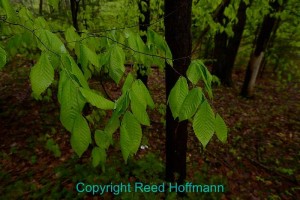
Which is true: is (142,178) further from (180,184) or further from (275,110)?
(275,110)

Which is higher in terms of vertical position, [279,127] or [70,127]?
[70,127]

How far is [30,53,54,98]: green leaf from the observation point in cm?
113

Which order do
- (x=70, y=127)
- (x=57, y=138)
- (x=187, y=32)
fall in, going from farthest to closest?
(x=57, y=138)
(x=187, y=32)
(x=70, y=127)

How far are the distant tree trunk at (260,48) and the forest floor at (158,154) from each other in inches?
36.2

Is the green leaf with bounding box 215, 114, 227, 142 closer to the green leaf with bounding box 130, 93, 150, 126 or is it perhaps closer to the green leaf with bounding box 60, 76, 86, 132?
the green leaf with bounding box 130, 93, 150, 126

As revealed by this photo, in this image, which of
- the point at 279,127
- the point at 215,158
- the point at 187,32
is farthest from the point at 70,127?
the point at 279,127

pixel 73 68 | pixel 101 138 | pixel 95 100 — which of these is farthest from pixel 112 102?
pixel 101 138

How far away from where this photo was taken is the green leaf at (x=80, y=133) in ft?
3.47

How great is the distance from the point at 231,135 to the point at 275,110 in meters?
3.04

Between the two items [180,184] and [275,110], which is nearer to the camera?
[180,184]

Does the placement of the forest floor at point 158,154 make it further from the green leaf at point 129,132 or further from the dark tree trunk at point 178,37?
the green leaf at point 129,132

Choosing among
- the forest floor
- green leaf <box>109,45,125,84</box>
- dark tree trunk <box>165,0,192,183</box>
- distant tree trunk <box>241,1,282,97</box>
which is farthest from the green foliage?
distant tree trunk <box>241,1,282,97</box>

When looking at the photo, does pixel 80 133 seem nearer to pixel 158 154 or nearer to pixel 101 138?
pixel 101 138

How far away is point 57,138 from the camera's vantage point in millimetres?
6723
